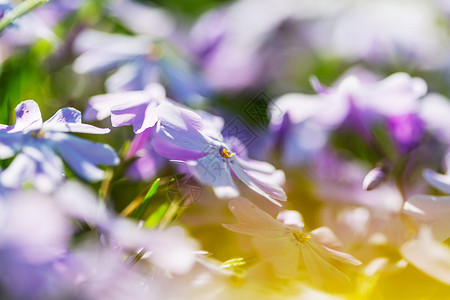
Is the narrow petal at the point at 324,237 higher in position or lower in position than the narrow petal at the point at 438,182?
lower

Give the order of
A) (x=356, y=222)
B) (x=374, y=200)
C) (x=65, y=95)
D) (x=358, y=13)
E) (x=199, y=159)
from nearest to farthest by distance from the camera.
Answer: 1. (x=199, y=159)
2. (x=356, y=222)
3. (x=374, y=200)
4. (x=65, y=95)
5. (x=358, y=13)

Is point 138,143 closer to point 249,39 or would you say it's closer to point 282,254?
point 282,254

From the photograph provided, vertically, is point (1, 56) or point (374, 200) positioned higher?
point (1, 56)

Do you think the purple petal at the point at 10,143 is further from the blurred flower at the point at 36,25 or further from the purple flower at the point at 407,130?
the purple flower at the point at 407,130

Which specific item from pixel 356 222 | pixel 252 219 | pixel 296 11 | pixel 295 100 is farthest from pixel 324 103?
pixel 296 11

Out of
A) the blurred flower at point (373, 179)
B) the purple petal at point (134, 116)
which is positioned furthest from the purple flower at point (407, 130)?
the purple petal at point (134, 116)

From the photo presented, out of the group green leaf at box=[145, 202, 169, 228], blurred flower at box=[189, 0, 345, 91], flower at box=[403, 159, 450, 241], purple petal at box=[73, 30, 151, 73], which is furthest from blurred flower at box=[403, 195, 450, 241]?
blurred flower at box=[189, 0, 345, 91]

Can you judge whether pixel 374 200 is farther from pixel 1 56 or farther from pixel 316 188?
pixel 1 56
